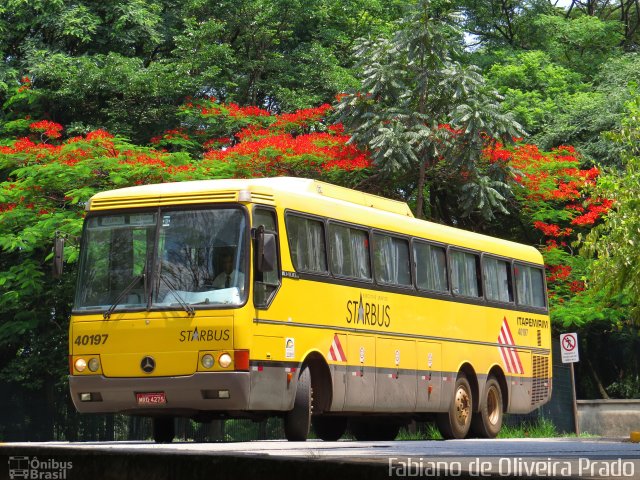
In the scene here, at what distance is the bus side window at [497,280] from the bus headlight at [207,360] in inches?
324

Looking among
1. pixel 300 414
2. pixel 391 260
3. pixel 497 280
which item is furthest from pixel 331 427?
pixel 300 414

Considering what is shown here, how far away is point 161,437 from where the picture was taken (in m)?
17.5

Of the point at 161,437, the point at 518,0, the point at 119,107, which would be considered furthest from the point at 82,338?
the point at 518,0

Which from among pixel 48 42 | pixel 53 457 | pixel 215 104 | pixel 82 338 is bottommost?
pixel 53 457

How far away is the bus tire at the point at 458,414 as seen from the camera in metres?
20.3

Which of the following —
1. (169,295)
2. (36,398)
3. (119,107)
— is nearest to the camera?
(169,295)

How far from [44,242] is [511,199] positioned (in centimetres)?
1139

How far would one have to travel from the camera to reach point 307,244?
1670 cm

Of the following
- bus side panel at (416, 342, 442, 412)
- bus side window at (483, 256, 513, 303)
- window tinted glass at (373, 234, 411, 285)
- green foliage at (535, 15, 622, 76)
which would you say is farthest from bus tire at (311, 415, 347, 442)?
green foliage at (535, 15, 622, 76)

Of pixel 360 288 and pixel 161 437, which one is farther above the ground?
pixel 360 288

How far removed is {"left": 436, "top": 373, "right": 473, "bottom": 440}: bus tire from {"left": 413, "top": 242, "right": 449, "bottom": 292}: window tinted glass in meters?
1.66

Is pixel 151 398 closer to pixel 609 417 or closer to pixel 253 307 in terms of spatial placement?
pixel 253 307

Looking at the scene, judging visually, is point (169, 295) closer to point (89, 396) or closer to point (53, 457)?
point (89, 396)

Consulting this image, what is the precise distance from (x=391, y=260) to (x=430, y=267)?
4.60ft
